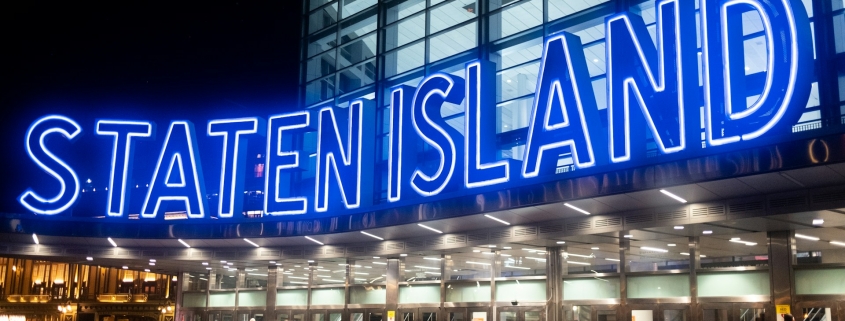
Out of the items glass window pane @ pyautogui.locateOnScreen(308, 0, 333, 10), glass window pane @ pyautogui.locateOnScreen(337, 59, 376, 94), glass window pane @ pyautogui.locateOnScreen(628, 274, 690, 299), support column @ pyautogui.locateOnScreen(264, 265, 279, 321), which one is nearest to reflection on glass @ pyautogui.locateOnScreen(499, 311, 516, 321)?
glass window pane @ pyautogui.locateOnScreen(628, 274, 690, 299)

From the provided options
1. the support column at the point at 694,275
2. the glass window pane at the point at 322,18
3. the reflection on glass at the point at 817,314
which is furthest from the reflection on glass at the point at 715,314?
the glass window pane at the point at 322,18

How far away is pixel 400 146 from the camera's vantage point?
77.8 feet

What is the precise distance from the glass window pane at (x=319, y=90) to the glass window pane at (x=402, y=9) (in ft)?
12.5

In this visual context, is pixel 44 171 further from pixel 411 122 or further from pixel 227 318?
pixel 411 122

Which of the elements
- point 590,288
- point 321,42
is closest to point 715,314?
point 590,288

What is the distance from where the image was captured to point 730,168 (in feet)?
43.2

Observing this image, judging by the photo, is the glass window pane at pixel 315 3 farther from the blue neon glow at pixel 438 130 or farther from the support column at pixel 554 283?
the support column at pixel 554 283

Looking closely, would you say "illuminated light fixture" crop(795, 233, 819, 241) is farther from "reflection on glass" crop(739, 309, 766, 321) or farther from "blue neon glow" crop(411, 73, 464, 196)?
"blue neon glow" crop(411, 73, 464, 196)

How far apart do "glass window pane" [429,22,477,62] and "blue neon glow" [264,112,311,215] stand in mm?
5134

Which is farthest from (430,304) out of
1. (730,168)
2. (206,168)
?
(206,168)

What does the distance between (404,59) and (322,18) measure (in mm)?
6246

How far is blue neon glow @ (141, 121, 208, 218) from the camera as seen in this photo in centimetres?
2753

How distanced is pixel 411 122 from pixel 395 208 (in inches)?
160

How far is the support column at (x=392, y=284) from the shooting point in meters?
25.5
